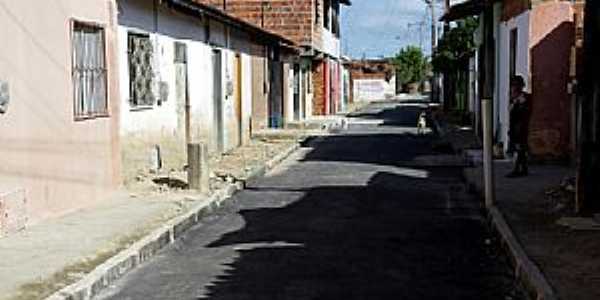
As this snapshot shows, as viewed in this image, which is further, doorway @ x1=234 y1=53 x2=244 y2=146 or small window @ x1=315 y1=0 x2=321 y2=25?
small window @ x1=315 y1=0 x2=321 y2=25

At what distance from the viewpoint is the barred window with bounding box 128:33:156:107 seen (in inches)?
614

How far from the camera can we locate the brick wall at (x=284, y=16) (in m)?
41.0

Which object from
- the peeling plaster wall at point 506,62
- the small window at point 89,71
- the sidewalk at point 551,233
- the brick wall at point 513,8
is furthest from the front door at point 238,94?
the small window at point 89,71

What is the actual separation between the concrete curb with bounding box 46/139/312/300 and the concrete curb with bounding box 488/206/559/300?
12.0ft

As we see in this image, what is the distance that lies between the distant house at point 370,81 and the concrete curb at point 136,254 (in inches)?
2593

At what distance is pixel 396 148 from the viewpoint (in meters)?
25.4

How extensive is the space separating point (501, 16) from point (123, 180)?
1049 cm

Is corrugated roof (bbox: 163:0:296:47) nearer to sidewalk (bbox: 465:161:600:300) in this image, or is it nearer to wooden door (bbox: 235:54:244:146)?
wooden door (bbox: 235:54:244:146)

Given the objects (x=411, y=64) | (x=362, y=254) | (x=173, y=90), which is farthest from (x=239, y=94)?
(x=411, y=64)

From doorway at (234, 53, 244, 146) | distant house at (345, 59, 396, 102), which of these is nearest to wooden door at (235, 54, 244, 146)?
doorway at (234, 53, 244, 146)

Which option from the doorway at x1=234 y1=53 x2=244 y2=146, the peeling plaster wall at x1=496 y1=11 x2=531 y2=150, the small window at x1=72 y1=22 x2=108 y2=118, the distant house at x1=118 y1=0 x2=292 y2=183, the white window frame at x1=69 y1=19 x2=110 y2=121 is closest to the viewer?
the white window frame at x1=69 y1=19 x2=110 y2=121

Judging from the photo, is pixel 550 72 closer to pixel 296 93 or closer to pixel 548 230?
pixel 548 230

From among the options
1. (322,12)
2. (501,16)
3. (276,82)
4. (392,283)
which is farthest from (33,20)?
(322,12)

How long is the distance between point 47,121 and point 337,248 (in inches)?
153
